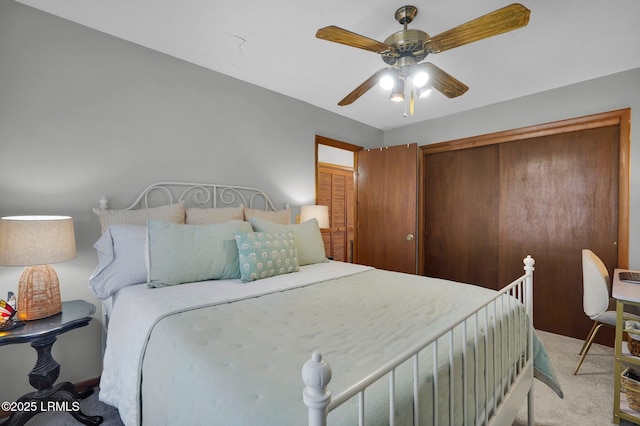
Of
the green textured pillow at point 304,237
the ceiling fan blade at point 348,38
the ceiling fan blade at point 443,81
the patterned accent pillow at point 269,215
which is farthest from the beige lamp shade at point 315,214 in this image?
the ceiling fan blade at point 348,38

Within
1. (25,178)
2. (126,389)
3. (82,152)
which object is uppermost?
(82,152)

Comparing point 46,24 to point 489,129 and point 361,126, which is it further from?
point 489,129

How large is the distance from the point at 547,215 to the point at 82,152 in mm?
4143

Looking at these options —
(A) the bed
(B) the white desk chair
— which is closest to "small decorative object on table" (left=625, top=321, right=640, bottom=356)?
(B) the white desk chair

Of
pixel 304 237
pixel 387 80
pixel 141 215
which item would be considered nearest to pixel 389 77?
pixel 387 80

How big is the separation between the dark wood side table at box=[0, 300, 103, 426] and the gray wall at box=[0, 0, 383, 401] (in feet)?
1.18

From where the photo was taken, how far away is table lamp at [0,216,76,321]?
57.0 inches

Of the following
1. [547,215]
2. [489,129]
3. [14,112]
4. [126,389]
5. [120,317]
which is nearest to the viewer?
[126,389]

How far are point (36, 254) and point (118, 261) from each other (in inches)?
14.4

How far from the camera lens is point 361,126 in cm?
402

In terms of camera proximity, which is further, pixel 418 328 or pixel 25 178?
pixel 25 178

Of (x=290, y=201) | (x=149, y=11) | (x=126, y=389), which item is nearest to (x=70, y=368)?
(x=126, y=389)

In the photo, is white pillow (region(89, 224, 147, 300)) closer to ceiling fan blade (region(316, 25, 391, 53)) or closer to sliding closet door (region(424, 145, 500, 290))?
ceiling fan blade (region(316, 25, 391, 53))

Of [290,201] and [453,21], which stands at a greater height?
[453,21]
